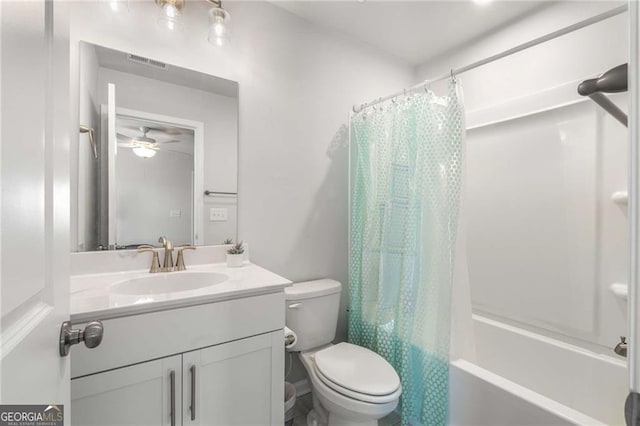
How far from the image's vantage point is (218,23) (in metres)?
1.41

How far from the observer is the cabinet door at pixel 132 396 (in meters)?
0.85

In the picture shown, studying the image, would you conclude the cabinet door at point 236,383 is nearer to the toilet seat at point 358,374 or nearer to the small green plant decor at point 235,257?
the toilet seat at point 358,374

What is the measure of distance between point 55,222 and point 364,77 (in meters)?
2.10

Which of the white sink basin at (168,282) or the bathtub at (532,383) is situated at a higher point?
the white sink basin at (168,282)

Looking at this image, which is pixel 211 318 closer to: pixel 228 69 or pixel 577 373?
pixel 228 69

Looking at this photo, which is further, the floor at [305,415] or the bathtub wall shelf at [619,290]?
the floor at [305,415]

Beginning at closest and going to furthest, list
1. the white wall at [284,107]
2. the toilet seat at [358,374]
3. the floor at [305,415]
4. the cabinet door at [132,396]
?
1. the cabinet door at [132,396]
2. the toilet seat at [358,374]
3. the white wall at [284,107]
4. the floor at [305,415]

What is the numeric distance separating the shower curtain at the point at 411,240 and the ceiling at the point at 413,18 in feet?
2.11

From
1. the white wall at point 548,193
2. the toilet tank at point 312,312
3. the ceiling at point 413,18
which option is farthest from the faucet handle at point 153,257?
the white wall at point 548,193

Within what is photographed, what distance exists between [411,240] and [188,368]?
116cm

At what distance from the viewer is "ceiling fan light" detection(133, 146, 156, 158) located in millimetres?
1357

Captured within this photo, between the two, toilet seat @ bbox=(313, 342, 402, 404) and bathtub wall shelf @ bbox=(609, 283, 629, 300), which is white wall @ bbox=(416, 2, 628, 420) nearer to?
bathtub wall shelf @ bbox=(609, 283, 629, 300)

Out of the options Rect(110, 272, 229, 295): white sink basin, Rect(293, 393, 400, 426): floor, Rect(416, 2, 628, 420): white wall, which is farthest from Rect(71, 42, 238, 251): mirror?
Rect(416, 2, 628, 420): white wall

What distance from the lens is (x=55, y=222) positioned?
0.51 meters
